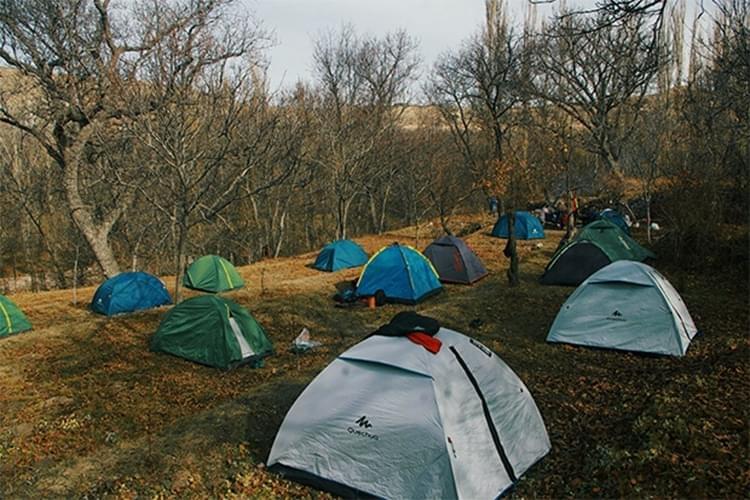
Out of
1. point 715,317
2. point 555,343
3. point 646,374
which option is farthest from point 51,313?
point 715,317

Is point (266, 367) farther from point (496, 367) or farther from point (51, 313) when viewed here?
point (51, 313)

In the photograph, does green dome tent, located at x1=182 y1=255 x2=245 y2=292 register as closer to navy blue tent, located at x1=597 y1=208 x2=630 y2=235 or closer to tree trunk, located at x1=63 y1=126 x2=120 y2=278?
tree trunk, located at x1=63 y1=126 x2=120 y2=278

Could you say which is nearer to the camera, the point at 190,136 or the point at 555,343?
the point at 555,343

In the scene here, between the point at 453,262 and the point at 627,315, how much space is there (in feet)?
21.9

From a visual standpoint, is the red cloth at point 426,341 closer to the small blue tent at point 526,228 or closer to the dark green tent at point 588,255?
the dark green tent at point 588,255

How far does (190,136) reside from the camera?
12250mm

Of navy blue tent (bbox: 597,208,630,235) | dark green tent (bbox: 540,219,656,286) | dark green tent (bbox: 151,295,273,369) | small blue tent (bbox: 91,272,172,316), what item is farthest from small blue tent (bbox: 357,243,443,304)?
navy blue tent (bbox: 597,208,630,235)

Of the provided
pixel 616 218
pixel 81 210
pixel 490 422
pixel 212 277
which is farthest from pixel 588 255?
pixel 81 210

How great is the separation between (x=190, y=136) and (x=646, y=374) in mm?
10531

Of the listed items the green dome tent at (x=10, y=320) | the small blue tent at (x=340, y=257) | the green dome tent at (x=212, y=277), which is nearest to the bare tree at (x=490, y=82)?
the small blue tent at (x=340, y=257)

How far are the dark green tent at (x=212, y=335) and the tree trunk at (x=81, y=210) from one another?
9.63 meters

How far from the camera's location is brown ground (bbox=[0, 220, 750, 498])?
502 cm

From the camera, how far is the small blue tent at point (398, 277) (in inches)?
519

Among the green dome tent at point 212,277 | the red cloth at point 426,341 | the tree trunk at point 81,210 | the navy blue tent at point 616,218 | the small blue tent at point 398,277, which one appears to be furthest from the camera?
the navy blue tent at point 616,218
